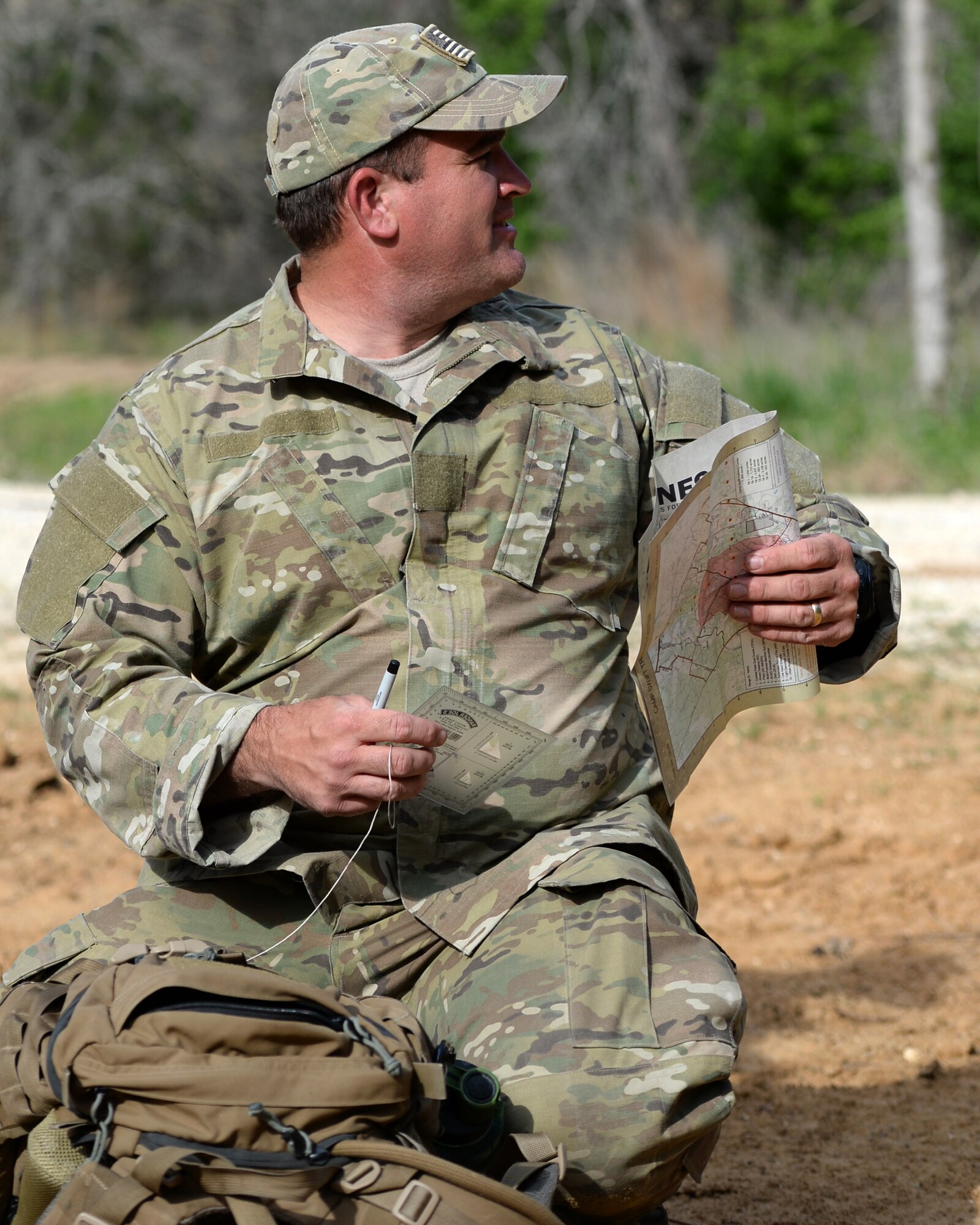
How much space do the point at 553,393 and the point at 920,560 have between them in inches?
205

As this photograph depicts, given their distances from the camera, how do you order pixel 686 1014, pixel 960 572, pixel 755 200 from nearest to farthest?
pixel 686 1014 < pixel 960 572 < pixel 755 200

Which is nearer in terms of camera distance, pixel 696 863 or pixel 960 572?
pixel 696 863

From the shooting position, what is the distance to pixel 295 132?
8.52 ft

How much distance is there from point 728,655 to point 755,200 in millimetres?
17804

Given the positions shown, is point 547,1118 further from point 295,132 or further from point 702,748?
point 295,132

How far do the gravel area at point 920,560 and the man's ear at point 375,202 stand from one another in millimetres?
3877

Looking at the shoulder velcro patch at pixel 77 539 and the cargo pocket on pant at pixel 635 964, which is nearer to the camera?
the cargo pocket on pant at pixel 635 964

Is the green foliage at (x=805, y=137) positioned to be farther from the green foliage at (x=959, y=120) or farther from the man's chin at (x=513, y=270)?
the man's chin at (x=513, y=270)

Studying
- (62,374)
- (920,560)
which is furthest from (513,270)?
(62,374)

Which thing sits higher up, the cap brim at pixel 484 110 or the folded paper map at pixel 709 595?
the cap brim at pixel 484 110

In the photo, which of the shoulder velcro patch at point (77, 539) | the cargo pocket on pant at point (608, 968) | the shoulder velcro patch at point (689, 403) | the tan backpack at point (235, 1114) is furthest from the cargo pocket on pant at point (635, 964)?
the shoulder velcro patch at point (77, 539)

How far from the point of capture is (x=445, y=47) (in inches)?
102

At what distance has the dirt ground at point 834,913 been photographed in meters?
2.75

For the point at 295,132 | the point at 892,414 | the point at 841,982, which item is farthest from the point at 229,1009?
the point at 892,414
